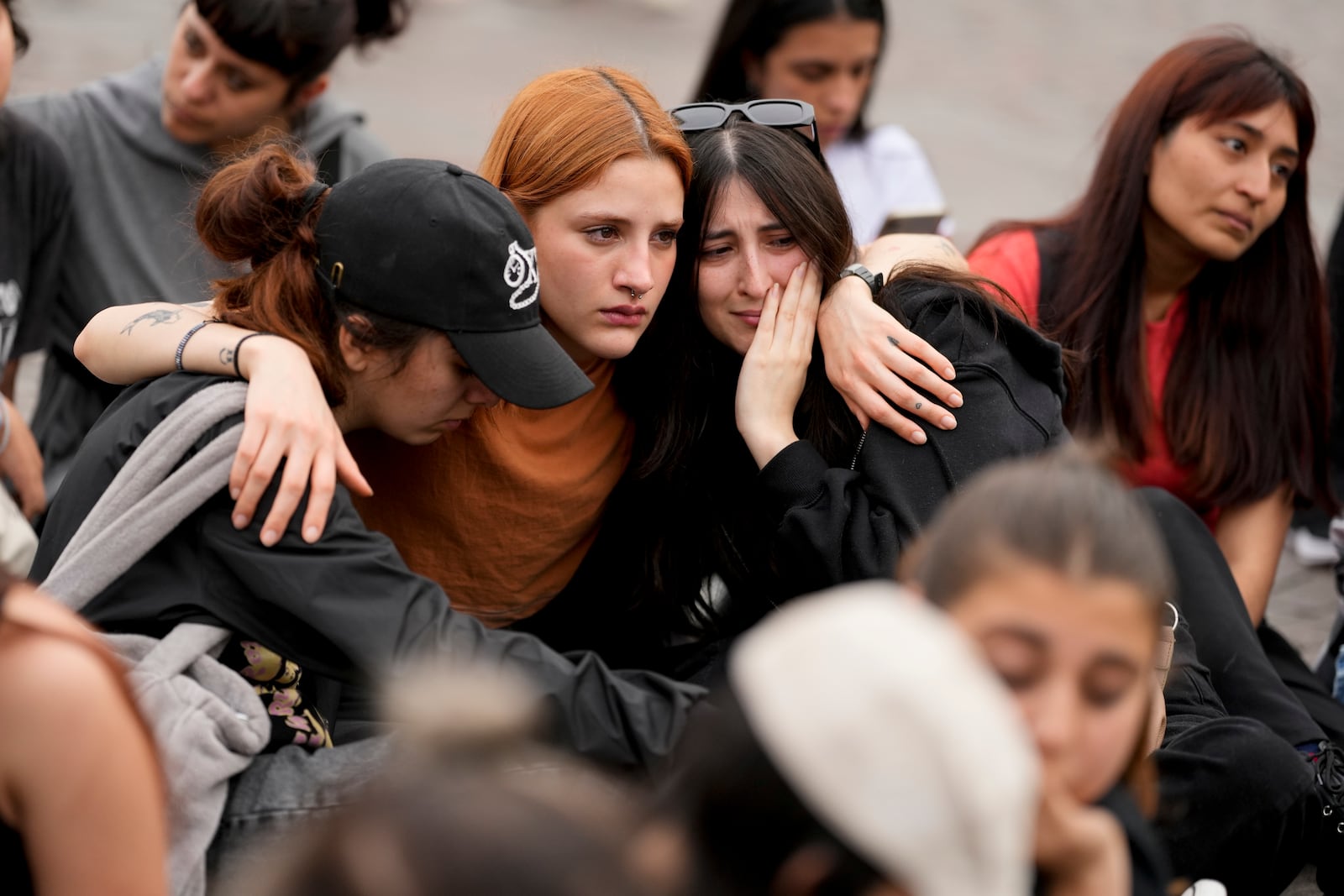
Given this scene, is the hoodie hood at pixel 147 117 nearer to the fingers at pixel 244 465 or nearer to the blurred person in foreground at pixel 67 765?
the fingers at pixel 244 465

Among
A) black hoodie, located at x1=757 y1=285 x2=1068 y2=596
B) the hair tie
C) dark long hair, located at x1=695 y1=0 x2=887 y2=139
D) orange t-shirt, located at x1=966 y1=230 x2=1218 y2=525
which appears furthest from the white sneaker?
the hair tie

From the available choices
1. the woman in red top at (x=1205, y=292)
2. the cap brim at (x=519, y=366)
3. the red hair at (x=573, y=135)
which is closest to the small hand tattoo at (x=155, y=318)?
the cap brim at (x=519, y=366)

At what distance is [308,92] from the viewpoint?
4043mm

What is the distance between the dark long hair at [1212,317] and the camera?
11.8ft

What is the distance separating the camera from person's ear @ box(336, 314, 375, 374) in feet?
7.57

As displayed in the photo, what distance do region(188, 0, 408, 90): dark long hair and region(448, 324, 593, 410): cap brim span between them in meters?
1.84

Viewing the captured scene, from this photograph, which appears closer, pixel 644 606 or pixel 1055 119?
pixel 644 606

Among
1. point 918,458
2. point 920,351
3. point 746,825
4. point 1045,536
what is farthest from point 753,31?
point 746,825

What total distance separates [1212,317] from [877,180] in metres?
1.40

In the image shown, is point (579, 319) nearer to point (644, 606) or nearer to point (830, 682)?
point (644, 606)

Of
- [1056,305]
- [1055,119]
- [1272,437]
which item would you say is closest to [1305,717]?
[1272,437]

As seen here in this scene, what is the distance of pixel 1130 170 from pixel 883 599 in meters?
2.80

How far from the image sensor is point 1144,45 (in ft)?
34.7

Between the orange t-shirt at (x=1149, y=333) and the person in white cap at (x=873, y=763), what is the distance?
2.48m
